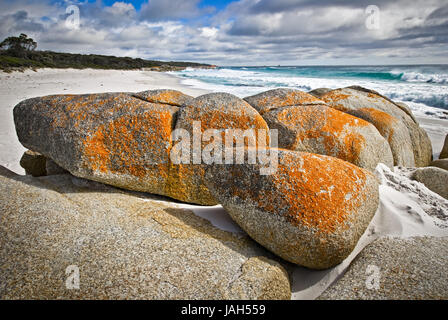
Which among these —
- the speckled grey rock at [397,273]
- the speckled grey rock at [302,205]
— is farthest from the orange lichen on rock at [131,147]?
the speckled grey rock at [397,273]

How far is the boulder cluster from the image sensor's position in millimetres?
2291

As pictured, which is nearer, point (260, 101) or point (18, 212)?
point (18, 212)

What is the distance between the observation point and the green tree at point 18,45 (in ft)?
113

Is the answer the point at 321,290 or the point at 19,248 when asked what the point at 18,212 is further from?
the point at 321,290

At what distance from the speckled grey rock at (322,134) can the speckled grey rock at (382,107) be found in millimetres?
1419

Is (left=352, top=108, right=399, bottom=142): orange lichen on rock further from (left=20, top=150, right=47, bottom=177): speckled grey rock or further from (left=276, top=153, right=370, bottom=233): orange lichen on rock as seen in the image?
(left=20, top=150, right=47, bottom=177): speckled grey rock

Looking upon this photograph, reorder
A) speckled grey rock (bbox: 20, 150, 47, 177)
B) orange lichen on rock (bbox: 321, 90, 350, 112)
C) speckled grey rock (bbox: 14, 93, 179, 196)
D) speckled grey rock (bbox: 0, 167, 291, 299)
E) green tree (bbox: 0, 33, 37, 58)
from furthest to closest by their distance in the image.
→ green tree (bbox: 0, 33, 37, 58) → orange lichen on rock (bbox: 321, 90, 350, 112) → speckled grey rock (bbox: 20, 150, 47, 177) → speckled grey rock (bbox: 14, 93, 179, 196) → speckled grey rock (bbox: 0, 167, 291, 299)

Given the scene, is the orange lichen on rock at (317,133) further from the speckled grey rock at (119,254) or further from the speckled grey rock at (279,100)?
the speckled grey rock at (119,254)

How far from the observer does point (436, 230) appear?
8.59 ft

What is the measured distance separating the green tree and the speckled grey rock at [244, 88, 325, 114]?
41394 mm

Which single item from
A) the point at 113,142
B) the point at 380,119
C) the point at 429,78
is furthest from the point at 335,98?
the point at 429,78

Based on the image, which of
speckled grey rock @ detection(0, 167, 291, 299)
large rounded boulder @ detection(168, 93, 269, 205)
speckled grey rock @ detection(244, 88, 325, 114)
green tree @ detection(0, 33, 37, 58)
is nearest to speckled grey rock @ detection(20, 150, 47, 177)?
speckled grey rock @ detection(0, 167, 291, 299)

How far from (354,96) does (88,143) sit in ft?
16.1

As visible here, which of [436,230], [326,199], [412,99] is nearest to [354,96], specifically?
[436,230]
